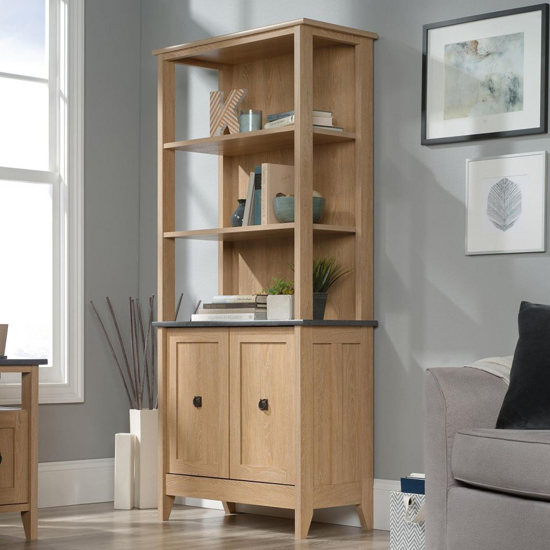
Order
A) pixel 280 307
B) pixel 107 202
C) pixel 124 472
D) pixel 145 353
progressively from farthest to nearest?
pixel 107 202 < pixel 145 353 < pixel 124 472 < pixel 280 307

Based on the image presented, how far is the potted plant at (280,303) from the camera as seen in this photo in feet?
14.2

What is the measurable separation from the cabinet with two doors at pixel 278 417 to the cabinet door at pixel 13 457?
698 millimetres

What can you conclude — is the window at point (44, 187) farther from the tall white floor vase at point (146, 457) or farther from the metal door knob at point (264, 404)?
the metal door knob at point (264, 404)

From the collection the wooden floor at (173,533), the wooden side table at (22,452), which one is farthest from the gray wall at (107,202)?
the wooden side table at (22,452)

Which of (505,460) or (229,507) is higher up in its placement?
(505,460)

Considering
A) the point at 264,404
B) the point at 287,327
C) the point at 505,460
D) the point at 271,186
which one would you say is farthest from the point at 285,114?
the point at 505,460

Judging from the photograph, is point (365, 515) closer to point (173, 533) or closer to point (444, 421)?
point (173, 533)

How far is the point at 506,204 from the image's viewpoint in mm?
4047

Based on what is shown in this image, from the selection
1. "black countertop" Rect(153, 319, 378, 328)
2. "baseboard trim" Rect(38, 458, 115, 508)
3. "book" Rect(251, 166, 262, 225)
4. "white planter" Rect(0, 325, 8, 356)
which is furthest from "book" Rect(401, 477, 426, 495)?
"baseboard trim" Rect(38, 458, 115, 508)

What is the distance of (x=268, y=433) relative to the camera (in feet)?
14.2

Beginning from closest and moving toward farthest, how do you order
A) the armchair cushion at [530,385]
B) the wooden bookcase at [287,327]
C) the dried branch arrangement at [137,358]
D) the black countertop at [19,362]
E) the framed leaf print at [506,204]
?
the armchair cushion at [530,385] < the framed leaf print at [506,204] < the black countertop at [19,362] < the wooden bookcase at [287,327] < the dried branch arrangement at [137,358]

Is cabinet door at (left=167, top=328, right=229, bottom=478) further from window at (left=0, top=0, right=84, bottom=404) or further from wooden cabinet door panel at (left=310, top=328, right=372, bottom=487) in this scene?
window at (left=0, top=0, right=84, bottom=404)

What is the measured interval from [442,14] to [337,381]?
58.5 inches

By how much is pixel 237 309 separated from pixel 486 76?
1.34 meters
